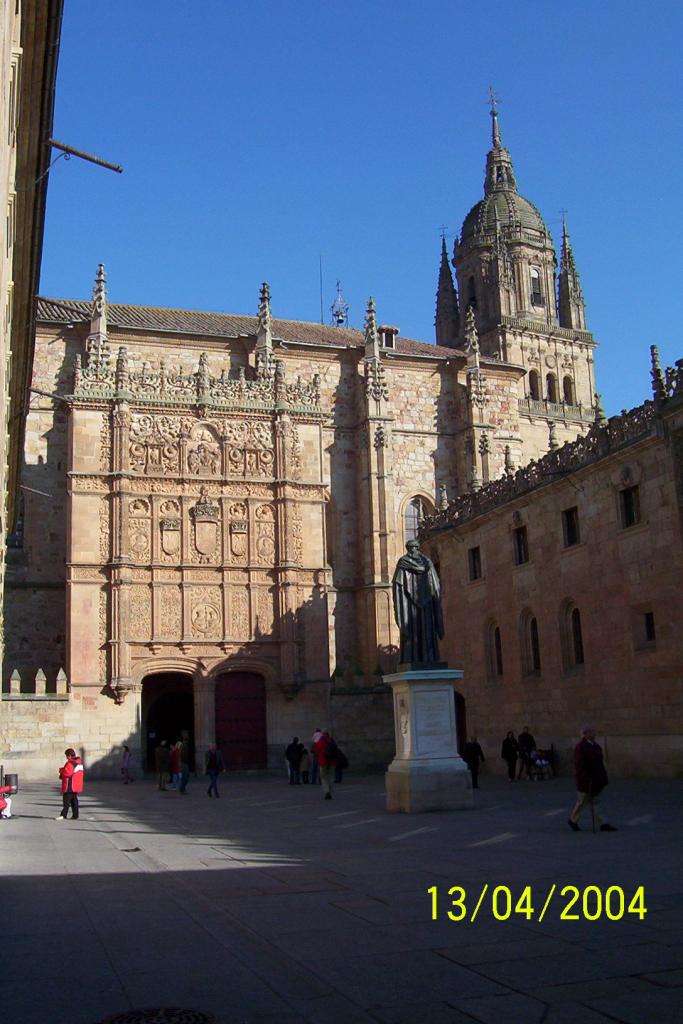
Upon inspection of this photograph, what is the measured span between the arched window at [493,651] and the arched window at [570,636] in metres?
3.92

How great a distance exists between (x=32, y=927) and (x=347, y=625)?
3528 cm

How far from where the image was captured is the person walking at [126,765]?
3384cm

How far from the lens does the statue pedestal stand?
62.1 ft

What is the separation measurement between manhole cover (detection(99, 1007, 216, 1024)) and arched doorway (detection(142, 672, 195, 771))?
33.3 meters

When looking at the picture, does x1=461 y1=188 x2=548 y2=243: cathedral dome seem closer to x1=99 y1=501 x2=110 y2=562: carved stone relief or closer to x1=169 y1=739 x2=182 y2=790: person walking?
x1=99 y1=501 x2=110 y2=562: carved stone relief

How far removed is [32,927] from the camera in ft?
29.7

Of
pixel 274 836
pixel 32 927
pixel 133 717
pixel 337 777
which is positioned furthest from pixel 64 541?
pixel 32 927

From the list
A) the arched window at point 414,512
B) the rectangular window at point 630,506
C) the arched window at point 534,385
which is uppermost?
the arched window at point 534,385

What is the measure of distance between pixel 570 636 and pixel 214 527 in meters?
15.8

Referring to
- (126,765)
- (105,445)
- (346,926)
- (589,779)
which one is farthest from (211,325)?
(346,926)

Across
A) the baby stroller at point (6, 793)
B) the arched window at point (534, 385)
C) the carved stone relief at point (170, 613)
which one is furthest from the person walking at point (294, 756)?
the arched window at point (534, 385)

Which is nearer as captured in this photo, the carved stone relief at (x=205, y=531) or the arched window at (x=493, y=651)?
the arched window at (x=493, y=651)

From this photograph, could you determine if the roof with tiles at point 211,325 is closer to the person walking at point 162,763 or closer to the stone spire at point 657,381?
the person walking at point 162,763

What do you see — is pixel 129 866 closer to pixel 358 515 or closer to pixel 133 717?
pixel 133 717
